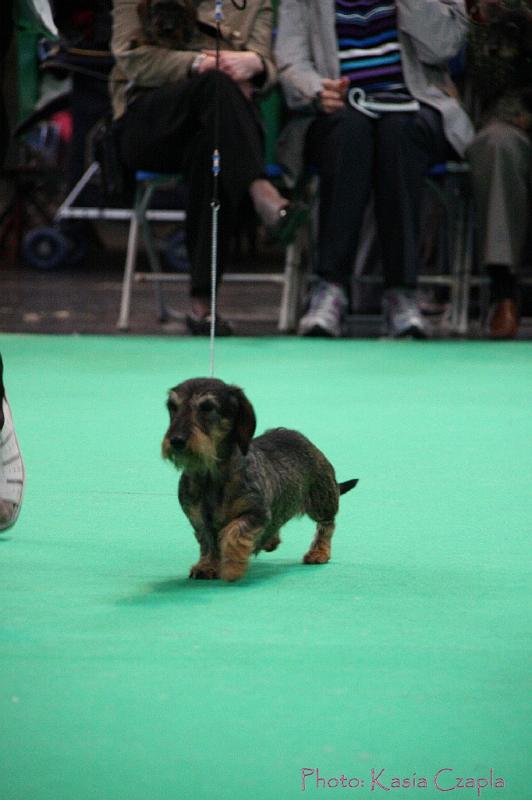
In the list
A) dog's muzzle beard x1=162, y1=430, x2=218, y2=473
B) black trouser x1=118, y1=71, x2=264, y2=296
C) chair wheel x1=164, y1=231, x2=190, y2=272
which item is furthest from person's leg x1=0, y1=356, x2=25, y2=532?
chair wheel x1=164, y1=231, x2=190, y2=272

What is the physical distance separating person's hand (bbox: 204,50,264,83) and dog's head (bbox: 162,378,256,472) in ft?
→ 11.7

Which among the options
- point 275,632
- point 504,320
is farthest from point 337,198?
point 275,632

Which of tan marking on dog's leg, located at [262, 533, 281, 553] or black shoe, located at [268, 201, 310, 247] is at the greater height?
black shoe, located at [268, 201, 310, 247]

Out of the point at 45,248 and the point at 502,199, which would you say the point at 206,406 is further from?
the point at 45,248

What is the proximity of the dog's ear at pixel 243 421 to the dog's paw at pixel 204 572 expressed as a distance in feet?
0.58

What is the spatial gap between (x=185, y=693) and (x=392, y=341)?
414 cm

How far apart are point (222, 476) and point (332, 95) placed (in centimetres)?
376

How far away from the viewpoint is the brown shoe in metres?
5.72

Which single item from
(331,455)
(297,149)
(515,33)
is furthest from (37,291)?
(331,455)

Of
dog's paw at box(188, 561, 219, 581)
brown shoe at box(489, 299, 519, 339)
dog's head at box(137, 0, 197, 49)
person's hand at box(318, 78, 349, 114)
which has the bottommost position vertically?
brown shoe at box(489, 299, 519, 339)

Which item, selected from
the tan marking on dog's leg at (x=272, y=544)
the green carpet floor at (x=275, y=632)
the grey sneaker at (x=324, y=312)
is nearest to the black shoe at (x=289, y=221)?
the grey sneaker at (x=324, y=312)

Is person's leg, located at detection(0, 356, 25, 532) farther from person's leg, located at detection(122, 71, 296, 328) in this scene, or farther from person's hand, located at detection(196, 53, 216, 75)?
person's hand, located at detection(196, 53, 216, 75)

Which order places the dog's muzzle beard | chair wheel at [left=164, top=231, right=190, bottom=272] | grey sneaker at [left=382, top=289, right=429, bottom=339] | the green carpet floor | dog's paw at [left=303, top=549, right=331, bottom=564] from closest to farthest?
the green carpet floor
the dog's muzzle beard
dog's paw at [left=303, top=549, right=331, bottom=564]
grey sneaker at [left=382, top=289, right=429, bottom=339]
chair wheel at [left=164, top=231, right=190, bottom=272]

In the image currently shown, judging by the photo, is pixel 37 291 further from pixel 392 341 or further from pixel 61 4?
pixel 392 341
